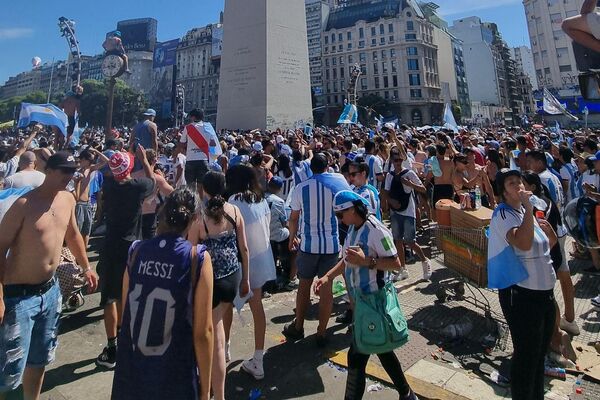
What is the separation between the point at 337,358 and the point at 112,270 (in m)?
2.41

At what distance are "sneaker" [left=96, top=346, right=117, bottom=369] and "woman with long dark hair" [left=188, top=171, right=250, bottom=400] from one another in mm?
1342

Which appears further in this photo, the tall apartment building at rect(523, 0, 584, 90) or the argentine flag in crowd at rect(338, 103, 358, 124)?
the tall apartment building at rect(523, 0, 584, 90)

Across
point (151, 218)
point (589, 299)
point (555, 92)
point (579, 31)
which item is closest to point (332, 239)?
point (151, 218)

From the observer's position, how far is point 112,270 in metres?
3.74

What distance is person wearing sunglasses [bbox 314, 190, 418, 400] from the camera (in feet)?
8.80

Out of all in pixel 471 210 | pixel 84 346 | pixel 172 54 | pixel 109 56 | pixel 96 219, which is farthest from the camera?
pixel 172 54

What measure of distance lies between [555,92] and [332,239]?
215 ft

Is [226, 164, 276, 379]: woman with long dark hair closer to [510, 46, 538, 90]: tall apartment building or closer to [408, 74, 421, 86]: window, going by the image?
[408, 74, 421, 86]: window

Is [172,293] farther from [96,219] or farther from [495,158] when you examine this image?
[96,219]

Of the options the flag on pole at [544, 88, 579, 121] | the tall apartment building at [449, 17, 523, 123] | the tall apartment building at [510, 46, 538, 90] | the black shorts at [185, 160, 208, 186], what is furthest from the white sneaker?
the tall apartment building at [510, 46, 538, 90]

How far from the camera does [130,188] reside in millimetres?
3887

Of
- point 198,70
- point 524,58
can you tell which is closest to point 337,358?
point 198,70

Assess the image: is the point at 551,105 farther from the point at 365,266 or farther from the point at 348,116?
the point at 365,266

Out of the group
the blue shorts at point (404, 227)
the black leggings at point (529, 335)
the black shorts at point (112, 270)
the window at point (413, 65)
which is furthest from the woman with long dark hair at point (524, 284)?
the window at point (413, 65)
